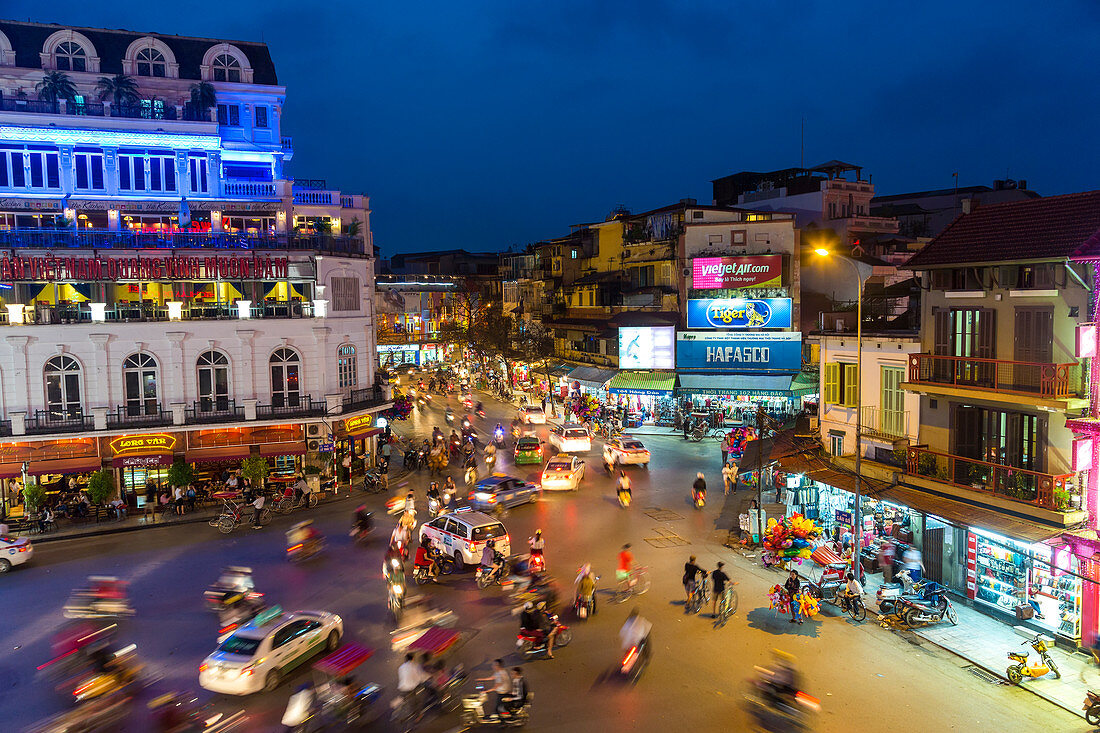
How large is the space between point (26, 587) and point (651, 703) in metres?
18.5

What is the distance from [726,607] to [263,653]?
10777mm

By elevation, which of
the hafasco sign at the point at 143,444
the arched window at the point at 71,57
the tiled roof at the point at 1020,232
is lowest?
the hafasco sign at the point at 143,444

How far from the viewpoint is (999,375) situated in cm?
1834

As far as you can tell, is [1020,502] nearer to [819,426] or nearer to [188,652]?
[819,426]

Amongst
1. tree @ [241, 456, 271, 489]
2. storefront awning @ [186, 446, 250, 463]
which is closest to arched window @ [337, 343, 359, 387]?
storefront awning @ [186, 446, 250, 463]

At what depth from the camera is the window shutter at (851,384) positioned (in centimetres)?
2416

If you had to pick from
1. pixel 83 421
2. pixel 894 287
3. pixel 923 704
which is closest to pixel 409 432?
pixel 83 421

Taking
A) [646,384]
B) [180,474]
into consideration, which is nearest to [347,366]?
[180,474]

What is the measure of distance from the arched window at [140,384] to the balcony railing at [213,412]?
133 cm

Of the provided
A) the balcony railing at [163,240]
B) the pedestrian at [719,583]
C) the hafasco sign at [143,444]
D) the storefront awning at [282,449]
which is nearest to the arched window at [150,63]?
the balcony railing at [163,240]

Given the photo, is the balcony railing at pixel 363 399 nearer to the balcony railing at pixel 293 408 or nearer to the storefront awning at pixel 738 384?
the balcony railing at pixel 293 408

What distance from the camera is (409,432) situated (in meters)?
47.7

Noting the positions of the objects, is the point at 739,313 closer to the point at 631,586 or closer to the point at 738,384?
the point at 738,384

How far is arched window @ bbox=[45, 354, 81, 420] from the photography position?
29.3 m
